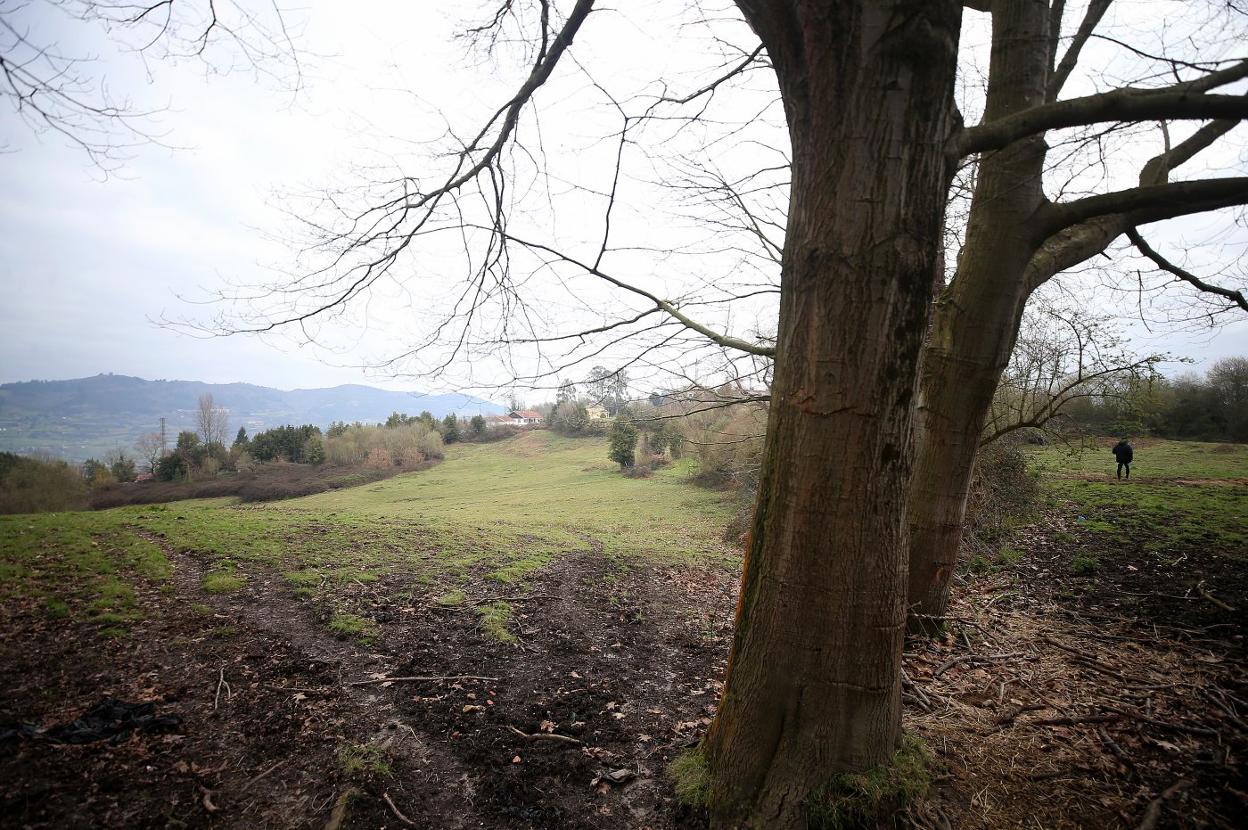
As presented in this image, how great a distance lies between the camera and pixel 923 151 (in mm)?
2002

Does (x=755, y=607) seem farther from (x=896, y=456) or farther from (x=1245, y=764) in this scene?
(x=1245, y=764)

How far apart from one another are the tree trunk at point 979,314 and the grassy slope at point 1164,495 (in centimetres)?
611

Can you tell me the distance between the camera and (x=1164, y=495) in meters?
11.4

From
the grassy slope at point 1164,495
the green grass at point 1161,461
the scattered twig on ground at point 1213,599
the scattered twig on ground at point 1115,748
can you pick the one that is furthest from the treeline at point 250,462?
the green grass at point 1161,461

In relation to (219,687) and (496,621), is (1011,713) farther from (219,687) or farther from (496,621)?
(219,687)

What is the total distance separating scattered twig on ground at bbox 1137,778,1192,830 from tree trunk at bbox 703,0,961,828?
2.90 feet

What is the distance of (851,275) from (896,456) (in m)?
0.79

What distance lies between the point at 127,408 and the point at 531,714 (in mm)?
127770

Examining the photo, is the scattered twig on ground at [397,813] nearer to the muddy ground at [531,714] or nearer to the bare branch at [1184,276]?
the muddy ground at [531,714]

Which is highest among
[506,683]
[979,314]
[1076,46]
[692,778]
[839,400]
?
[1076,46]

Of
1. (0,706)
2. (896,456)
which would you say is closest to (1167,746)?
(896,456)

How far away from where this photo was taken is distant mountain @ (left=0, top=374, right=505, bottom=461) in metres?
43.3

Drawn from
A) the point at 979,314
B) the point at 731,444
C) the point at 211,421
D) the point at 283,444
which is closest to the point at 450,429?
the point at 283,444

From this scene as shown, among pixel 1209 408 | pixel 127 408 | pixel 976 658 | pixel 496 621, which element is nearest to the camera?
pixel 976 658
